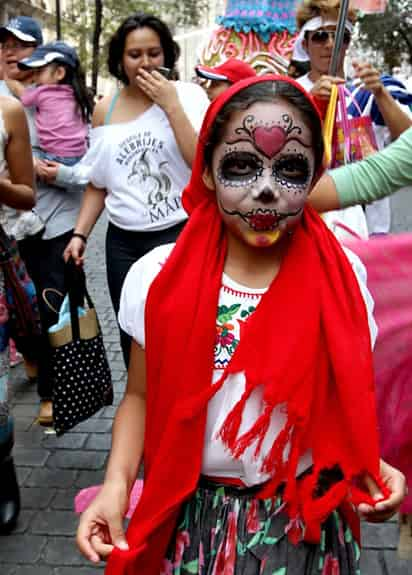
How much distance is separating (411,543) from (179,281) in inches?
52.4

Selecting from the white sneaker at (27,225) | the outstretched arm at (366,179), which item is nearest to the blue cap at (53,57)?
the white sneaker at (27,225)

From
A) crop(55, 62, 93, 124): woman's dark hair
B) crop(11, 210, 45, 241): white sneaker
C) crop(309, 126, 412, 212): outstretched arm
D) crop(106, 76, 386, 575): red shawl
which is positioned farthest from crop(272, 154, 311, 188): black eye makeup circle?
crop(55, 62, 93, 124): woman's dark hair

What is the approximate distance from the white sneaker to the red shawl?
2313mm

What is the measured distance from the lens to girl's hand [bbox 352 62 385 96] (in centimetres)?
287

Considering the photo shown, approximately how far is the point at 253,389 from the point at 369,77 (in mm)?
1746

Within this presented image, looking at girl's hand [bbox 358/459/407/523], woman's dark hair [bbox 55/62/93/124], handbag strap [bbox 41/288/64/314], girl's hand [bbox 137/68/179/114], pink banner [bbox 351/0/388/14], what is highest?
pink banner [bbox 351/0/388/14]

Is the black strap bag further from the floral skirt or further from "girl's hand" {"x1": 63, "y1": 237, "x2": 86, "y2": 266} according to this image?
the floral skirt

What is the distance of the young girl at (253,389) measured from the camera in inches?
60.3

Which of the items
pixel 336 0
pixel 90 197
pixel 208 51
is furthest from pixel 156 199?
pixel 208 51

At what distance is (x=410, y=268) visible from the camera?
2.12 meters

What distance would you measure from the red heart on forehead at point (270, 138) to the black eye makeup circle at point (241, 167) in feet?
0.10

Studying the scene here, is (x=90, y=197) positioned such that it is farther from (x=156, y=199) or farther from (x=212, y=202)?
(x=212, y=202)

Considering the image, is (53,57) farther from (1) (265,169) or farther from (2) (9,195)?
(1) (265,169)

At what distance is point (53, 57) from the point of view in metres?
4.20
